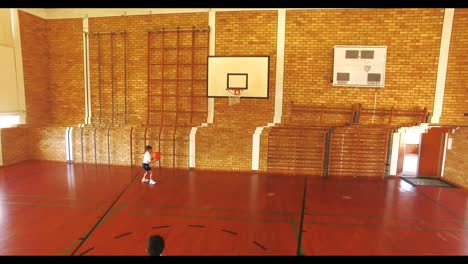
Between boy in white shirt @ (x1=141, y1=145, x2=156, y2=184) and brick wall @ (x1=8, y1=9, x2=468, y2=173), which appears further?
brick wall @ (x1=8, y1=9, x2=468, y2=173)

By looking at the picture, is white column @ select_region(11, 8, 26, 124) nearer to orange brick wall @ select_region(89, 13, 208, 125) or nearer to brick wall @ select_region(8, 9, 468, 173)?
brick wall @ select_region(8, 9, 468, 173)

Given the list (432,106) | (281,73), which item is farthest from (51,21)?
(432,106)

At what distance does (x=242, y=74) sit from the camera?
27.7 feet

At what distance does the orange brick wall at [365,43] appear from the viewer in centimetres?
785

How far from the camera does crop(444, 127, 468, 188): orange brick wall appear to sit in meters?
7.64

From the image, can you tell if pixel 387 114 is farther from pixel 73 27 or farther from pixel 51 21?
pixel 51 21

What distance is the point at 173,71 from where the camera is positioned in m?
8.90

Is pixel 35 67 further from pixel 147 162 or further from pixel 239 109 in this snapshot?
pixel 239 109

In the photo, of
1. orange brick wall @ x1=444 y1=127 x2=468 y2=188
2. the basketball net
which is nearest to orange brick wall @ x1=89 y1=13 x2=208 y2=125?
the basketball net

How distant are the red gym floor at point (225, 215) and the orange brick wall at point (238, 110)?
0.71m

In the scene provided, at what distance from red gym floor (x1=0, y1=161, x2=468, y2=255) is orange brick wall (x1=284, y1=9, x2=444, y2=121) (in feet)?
7.65

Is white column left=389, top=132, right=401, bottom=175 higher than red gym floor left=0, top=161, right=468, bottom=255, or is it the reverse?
white column left=389, top=132, right=401, bottom=175

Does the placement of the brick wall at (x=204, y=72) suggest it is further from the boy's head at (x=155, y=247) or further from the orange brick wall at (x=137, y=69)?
the boy's head at (x=155, y=247)

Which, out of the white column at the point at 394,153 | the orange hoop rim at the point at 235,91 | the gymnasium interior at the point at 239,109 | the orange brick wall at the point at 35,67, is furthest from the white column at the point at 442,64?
the orange brick wall at the point at 35,67
